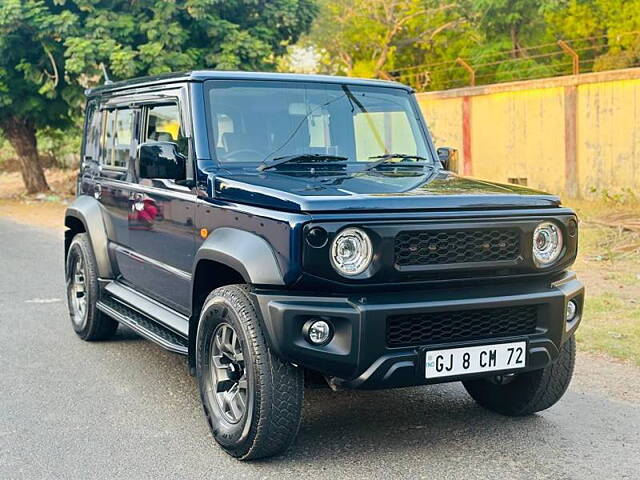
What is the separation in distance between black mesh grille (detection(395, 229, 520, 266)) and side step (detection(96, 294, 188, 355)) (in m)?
1.60

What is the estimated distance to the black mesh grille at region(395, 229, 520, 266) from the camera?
4039mm

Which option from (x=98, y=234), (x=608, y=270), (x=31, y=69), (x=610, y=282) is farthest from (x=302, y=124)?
(x=31, y=69)

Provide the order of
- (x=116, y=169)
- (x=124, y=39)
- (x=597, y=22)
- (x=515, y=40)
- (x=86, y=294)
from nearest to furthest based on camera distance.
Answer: (x=116, y=169)
(x=86, y=294)
(x=124, y=39)
(x=597, y=22)
(x=515, y=40)

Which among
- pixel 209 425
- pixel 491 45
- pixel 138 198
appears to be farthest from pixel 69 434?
pixel 491 45

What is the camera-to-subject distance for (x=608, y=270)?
987 cm

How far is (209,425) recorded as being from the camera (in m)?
4.57

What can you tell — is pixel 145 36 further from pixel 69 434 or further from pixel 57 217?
pixel 69 434

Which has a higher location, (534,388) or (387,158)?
(387,158)

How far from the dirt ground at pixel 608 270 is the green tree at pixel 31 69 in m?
2.68

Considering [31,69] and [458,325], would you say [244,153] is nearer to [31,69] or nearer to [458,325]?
[458,325]

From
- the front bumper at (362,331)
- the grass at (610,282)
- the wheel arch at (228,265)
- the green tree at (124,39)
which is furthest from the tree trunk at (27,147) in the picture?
the front bumper at (362,331)

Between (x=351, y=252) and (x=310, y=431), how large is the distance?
1255 mm

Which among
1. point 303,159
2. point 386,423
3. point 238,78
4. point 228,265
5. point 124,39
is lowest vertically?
point 386,423

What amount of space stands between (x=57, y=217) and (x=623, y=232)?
37.0 feet
